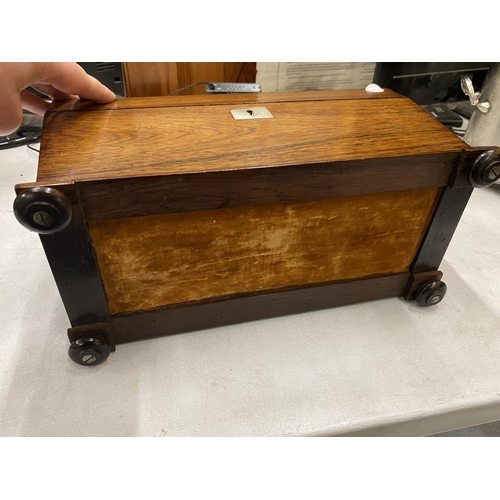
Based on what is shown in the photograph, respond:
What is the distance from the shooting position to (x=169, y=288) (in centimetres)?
70

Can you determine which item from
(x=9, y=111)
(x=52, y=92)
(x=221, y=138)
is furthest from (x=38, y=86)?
(x=221, y=138)

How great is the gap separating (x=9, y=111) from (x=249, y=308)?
0.51 meters

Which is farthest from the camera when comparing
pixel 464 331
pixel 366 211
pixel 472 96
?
pixel 472 96

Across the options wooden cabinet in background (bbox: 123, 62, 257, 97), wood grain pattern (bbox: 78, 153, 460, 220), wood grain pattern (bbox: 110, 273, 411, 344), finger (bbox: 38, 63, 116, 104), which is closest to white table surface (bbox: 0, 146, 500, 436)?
wood grain pattern (bbox: 110, 273, 411, 344)

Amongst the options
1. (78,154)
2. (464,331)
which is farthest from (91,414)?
(464,331)

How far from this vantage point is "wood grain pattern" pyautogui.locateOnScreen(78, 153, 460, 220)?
56 centimetres

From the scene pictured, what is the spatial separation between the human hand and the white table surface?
35 cm

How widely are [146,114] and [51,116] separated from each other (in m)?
0.16

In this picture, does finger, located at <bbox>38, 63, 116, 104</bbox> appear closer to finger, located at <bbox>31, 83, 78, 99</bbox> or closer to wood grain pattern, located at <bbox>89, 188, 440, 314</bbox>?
finger, located at <bbox>31, 83, 78, 99</bbox>

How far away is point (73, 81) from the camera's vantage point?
0.69m

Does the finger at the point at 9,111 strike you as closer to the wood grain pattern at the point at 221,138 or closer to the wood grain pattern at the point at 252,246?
the wood grain pattern at the point at 221,138

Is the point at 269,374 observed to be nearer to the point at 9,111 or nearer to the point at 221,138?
the point at 221,138

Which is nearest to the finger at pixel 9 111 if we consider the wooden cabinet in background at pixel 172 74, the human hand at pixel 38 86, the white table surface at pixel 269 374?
the human hand at pixel 38 86

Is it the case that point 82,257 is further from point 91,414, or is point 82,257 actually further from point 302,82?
point 302,82
